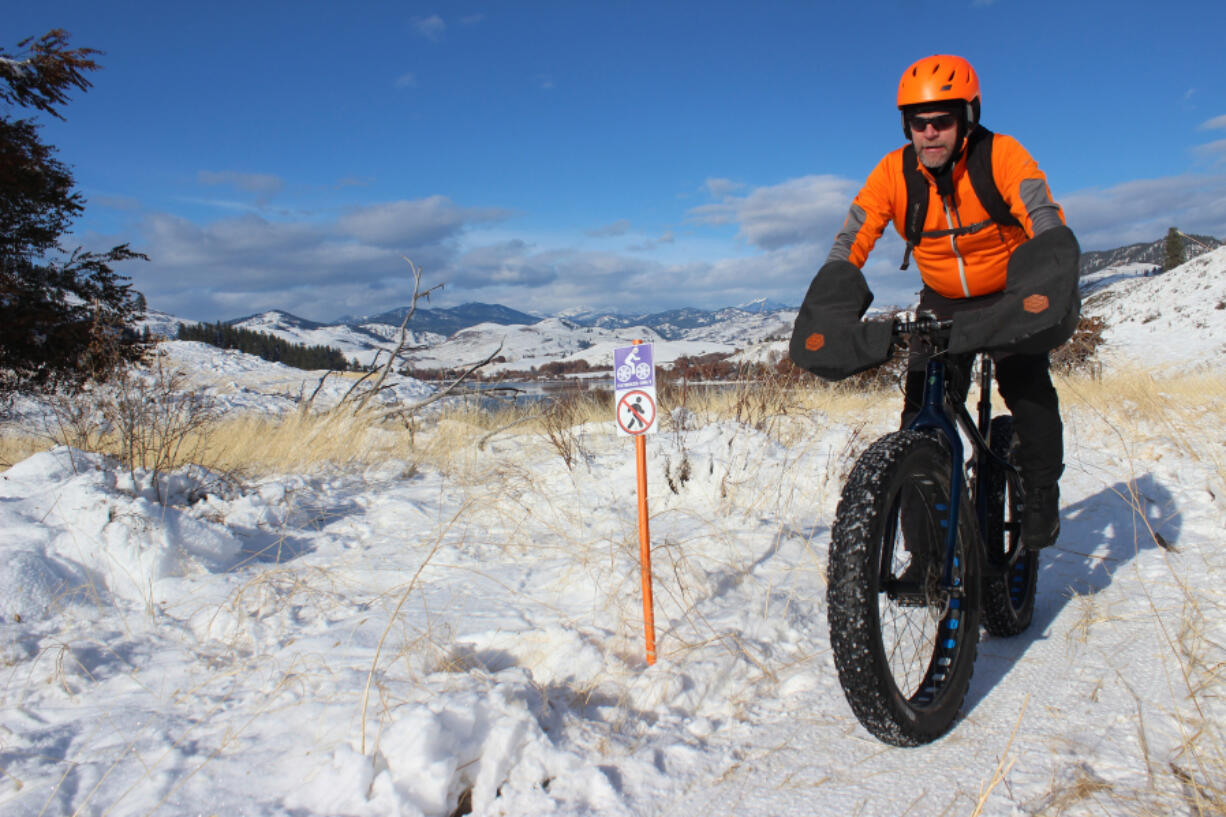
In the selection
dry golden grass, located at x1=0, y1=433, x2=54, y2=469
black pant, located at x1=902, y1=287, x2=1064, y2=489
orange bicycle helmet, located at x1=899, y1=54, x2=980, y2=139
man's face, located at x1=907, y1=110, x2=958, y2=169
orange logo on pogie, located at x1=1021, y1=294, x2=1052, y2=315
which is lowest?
dry golden grass, located at x1=0, y1=433, x2=54, y2=469

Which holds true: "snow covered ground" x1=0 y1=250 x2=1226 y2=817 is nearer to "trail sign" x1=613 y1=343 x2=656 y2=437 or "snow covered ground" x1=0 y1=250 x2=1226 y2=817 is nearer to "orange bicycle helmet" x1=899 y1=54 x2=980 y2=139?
"trail sign" x1=613 y1=343 x2=656 y2=437

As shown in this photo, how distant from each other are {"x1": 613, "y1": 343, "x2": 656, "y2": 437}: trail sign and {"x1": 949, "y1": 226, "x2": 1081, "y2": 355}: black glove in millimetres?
1108

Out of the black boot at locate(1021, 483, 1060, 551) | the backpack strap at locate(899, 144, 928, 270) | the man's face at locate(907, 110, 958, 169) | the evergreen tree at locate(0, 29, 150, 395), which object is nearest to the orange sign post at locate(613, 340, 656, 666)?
the backpack strap at locate(899, 144, 928, 270)

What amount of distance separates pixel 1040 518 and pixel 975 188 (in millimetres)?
1286

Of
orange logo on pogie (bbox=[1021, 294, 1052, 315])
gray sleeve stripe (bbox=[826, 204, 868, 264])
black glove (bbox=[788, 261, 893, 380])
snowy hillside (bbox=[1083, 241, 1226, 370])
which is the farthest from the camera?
snowy hillside (bbox=[1083, 241, 1226, 370])

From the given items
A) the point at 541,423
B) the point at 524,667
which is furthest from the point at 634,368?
the point at 541,423

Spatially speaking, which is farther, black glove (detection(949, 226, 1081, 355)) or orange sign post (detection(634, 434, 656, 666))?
orange sign post (detection(634, 434, 656, 666))

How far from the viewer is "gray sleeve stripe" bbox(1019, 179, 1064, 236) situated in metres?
2.06

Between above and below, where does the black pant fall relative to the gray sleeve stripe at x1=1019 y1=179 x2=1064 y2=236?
below

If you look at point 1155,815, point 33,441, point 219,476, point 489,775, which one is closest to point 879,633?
point 1155,815

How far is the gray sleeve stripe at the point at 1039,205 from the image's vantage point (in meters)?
2.06

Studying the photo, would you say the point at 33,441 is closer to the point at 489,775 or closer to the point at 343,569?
the point at 343,569

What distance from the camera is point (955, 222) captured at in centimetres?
244

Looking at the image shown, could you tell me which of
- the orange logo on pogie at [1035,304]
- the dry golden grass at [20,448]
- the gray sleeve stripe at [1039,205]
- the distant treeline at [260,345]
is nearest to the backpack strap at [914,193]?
the gray sleeve stripe at [1039,205]
